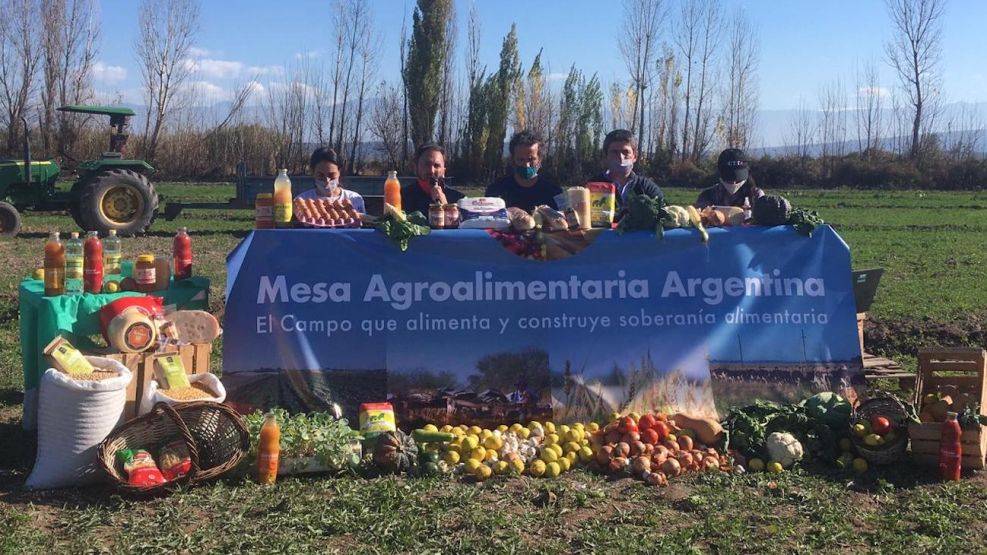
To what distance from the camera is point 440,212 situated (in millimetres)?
5945

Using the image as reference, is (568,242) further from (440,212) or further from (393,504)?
(393,504)

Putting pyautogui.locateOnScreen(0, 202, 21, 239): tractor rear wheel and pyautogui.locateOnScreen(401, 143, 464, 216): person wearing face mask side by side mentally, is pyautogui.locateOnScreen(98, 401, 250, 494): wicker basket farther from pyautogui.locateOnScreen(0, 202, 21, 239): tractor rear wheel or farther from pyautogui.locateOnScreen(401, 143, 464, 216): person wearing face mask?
pyautogui.locateOnScreen(0, 202, 21, 239): tractor rear wheel

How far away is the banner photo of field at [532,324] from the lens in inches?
223

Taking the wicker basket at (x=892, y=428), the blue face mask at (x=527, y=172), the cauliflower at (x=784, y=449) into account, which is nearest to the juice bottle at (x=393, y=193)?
the blue face mask at (x=527, y=172)

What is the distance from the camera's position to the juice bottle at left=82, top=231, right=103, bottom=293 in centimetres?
566

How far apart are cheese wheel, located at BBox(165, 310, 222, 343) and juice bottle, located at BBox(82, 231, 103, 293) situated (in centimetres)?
53

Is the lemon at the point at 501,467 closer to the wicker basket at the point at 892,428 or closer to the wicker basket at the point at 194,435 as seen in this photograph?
the wicker basket at the point at 194,435

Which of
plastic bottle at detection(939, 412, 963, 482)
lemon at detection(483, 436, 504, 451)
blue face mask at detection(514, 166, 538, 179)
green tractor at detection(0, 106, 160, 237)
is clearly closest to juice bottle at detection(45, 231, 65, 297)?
lemon at detection(483, 436, 504, 451)

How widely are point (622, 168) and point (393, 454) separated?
2754 millimetres

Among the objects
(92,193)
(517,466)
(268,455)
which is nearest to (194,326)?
(268,455)

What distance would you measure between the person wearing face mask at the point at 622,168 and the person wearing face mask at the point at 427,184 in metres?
1.08

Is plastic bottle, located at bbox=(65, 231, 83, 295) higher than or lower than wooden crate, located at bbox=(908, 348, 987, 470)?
higher

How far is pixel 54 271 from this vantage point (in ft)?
18.0

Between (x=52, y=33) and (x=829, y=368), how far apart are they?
Answer: 42.2m
